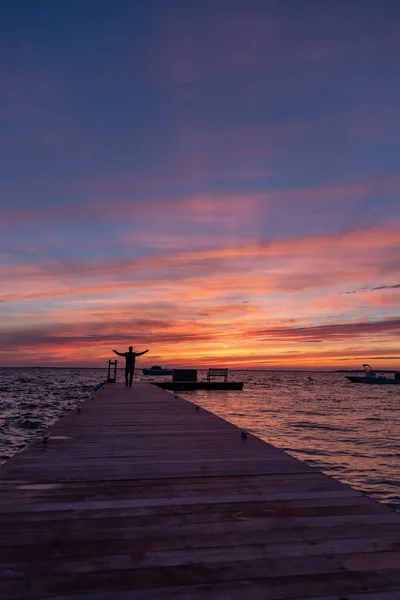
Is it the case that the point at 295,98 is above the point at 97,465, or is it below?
above

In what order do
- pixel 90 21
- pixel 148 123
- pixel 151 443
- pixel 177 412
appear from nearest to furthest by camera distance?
pixel 151 443, pixel 90 21, pixel 177 412, pixel 148 123

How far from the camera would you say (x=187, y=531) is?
3900 millimetres

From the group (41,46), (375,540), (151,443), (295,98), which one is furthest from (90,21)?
(375,540)

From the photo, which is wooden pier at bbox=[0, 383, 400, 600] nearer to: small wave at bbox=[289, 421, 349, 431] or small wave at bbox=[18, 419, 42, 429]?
small wave at bbox=[18, 419, 42, 429]

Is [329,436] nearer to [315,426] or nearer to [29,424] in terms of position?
[315,426]

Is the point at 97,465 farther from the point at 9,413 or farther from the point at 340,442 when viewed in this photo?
the point at 9,413

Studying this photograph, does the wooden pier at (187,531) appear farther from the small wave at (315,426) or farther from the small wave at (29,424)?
the small wave at (315,426)

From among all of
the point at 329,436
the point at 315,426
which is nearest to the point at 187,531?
the point at 329,436

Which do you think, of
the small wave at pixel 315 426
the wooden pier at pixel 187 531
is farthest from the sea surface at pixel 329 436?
the wooden pier at pixel 187 531

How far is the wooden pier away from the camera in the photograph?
9.71ft

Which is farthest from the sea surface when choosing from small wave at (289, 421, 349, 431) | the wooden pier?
the wooden pier

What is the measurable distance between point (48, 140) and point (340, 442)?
16.6 metres

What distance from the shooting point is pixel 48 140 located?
1392cm

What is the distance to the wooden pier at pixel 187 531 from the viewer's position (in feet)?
9.71
